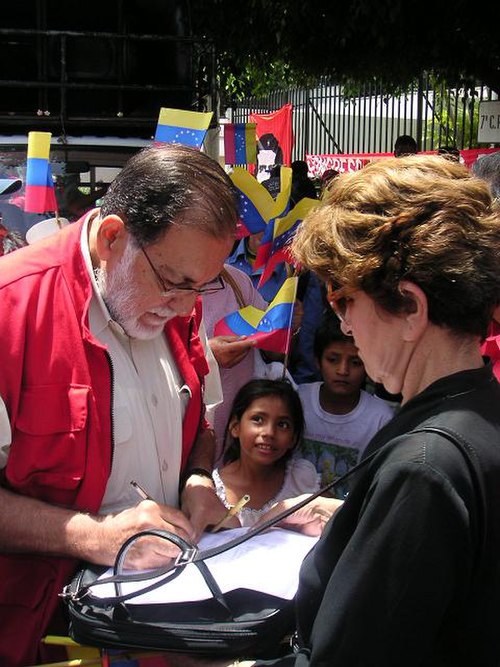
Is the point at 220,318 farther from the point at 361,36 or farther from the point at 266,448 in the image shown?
the point at 361,36

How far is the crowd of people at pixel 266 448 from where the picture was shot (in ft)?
4.13

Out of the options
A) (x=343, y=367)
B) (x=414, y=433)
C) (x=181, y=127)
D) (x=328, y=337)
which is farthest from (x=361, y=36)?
(x=414, y=433)

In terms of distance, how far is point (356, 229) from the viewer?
1422 millimetres

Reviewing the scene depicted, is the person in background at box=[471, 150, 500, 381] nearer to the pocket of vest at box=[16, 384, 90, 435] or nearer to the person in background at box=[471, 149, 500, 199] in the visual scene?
the person in background at box=[471, 149, 500, 199]

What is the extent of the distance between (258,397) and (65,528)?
1587 mm

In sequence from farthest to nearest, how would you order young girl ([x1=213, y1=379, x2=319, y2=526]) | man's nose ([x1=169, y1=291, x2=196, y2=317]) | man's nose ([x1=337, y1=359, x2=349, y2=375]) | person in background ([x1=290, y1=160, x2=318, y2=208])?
person in background ([x1=290, y1=160, x2=318, y2=208]) < man's nose ([x1=337, y1=359, x2=349, y2=375]) < young girl ([x1=213, y1=379, x2=319, y2=526]) < man's nose ([x1=169, y1=291, x2=196, y2=317])

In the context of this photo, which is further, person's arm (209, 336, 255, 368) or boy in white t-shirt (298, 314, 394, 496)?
boy in white t-shirt (298, 314, 394, 496)

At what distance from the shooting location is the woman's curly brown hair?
1.36 metres

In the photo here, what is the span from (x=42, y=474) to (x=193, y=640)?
50 cm

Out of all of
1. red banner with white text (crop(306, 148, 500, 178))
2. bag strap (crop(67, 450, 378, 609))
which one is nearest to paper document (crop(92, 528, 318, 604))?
bag strap (crop(67, 450, 378, 609))

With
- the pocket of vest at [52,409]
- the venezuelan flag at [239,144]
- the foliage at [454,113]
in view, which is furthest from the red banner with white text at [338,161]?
the pocket of vest at [52,409]

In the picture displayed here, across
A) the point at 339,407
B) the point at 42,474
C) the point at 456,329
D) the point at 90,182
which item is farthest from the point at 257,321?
the point at 90,182

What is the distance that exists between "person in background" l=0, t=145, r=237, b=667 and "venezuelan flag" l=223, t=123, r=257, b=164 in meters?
3.00

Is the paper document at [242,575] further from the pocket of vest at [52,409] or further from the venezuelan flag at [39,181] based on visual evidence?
the venezuelan flag at [39,181]
